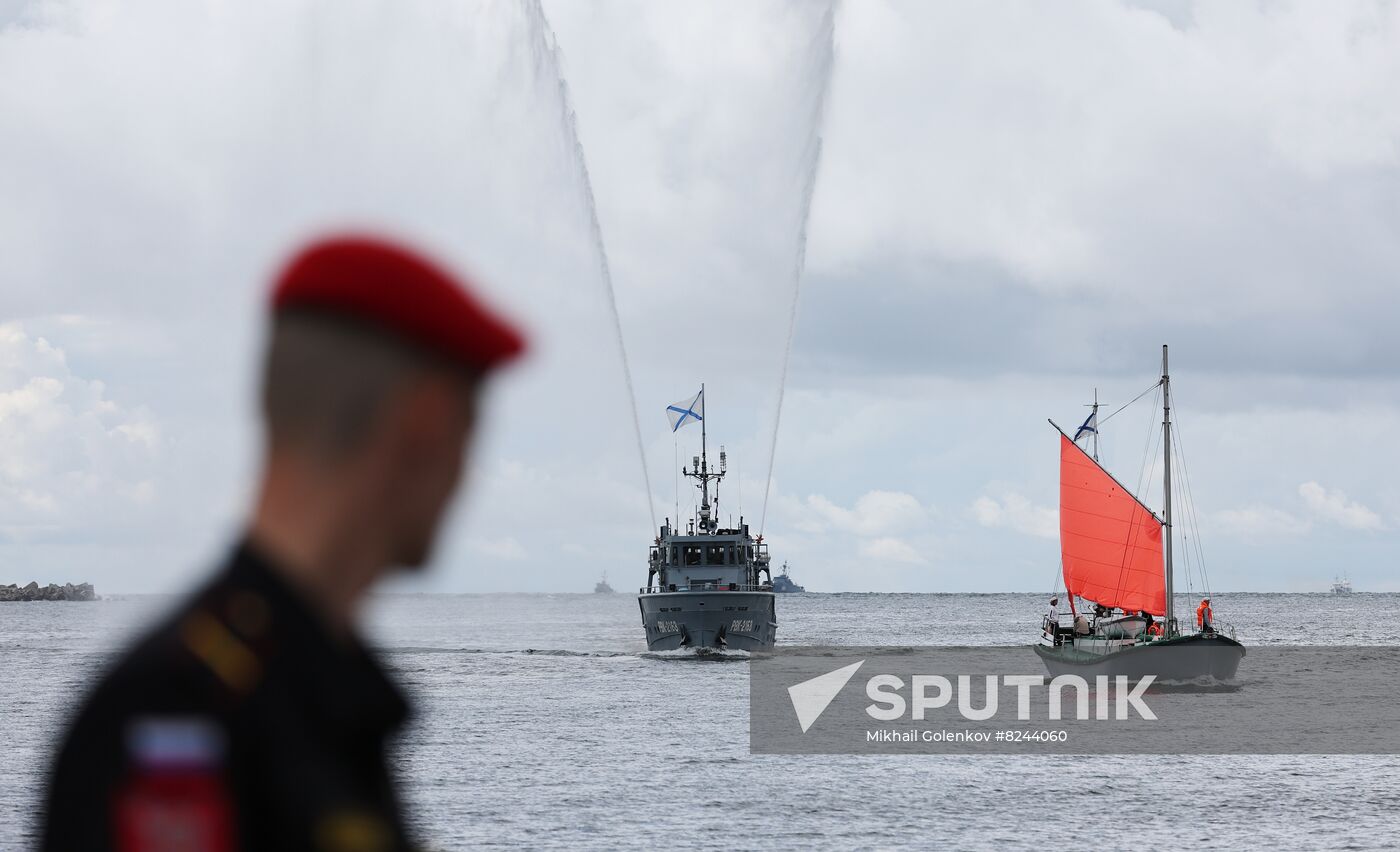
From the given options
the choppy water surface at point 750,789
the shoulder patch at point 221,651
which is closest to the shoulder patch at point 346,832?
the shoulder patch at point 221,651

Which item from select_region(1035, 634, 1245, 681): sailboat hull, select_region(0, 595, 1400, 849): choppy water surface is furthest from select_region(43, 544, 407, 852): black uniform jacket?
select_region(1035, 634, 1245, 681): sailboat hull

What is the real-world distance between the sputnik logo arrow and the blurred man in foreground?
151ft

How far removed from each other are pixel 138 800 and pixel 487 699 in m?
58.9

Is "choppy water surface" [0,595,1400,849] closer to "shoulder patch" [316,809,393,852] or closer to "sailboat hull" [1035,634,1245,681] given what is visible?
"sailboat hull" [1035,634,1245,681]

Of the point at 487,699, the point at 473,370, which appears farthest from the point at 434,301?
the point at 487,699

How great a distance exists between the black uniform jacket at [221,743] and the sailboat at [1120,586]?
60.6m

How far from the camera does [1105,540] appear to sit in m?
64.9

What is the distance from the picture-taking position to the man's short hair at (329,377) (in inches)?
70.3

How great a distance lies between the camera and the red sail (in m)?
64.0

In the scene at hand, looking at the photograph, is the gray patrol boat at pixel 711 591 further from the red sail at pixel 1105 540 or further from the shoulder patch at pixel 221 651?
the shoulder patch at pixel 221 651

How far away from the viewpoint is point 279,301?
5.88 ft

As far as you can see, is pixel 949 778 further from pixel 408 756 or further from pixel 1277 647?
pixel 1277 647

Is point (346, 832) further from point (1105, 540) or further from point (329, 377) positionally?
point (1105, 540)

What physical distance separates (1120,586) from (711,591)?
17468 mm
